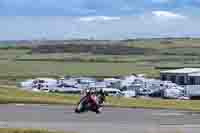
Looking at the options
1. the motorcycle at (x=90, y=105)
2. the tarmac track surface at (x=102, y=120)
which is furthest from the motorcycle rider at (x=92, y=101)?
the tarmac track surface at (x=102, y=120)

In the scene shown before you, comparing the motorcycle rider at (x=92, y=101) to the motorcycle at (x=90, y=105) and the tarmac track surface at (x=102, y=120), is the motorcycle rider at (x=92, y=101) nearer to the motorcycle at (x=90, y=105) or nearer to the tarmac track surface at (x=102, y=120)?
the motorcycle at (x=90, y=105)

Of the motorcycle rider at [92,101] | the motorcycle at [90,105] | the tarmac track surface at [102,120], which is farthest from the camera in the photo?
the motorcycle at [90,105]

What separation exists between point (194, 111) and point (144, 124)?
18.1 feet

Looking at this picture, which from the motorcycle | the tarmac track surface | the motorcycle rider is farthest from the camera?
the motorcycle

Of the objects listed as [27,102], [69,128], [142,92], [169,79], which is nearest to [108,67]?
[169,79]

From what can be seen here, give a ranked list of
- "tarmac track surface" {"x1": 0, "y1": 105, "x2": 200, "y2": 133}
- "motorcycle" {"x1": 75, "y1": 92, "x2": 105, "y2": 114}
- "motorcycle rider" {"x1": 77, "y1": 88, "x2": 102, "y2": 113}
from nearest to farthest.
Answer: "tarmac track surface" {"x1": 0, "y1": 105, "x2": 200, "y2": 133} → "motorcycle rider" {"x1": 77, "y1": 88, "x2": 102, "y2": 113} → "motorcycle" {"x1": 75, "y1": 92, "x2": 105, "y2": 114}

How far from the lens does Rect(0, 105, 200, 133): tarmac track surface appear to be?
18906mm

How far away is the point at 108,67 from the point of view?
4707 inches

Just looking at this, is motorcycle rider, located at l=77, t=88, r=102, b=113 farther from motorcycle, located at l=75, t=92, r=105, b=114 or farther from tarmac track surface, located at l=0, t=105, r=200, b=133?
tarmac track surface, located at l=0, t=105, r=200, b=133

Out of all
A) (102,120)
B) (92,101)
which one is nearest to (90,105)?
(92,101)

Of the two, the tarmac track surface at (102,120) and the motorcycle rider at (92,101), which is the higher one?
the motorcycle rider at (92,101)

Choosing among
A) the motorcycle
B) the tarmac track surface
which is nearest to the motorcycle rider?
the motorcycle

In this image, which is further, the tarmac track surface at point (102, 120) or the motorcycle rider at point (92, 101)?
the motorcycle rider at point (92, 101)

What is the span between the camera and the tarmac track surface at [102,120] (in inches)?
744
